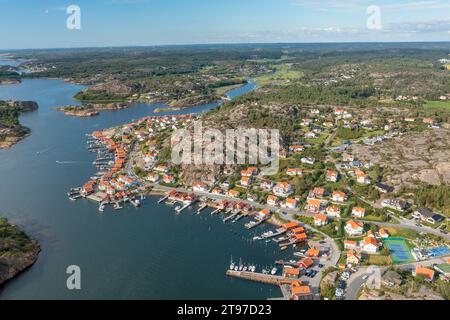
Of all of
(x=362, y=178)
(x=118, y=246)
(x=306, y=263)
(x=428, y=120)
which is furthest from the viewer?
(x=428, y=120)

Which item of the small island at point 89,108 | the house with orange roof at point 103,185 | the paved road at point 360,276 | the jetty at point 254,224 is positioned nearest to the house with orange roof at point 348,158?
the jetty at point 254,224

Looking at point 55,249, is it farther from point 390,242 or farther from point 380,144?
point 380,144

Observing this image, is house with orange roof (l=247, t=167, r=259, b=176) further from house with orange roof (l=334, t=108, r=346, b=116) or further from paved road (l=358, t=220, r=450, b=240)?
house with orange roof (l=334, t=108, r=346, b=116)

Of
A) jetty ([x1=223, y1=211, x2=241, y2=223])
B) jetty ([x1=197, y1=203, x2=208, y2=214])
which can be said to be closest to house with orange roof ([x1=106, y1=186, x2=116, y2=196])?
jetty ([x1=197, y1=203, x2=208, y2=214])

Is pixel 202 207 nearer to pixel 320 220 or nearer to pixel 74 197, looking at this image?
pixel 320 220

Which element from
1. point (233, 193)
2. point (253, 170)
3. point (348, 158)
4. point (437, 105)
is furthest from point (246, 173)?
point (437, 105)

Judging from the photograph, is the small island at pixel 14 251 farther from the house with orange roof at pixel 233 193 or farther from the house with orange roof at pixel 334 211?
the house with orange roof at pixel 334 211
